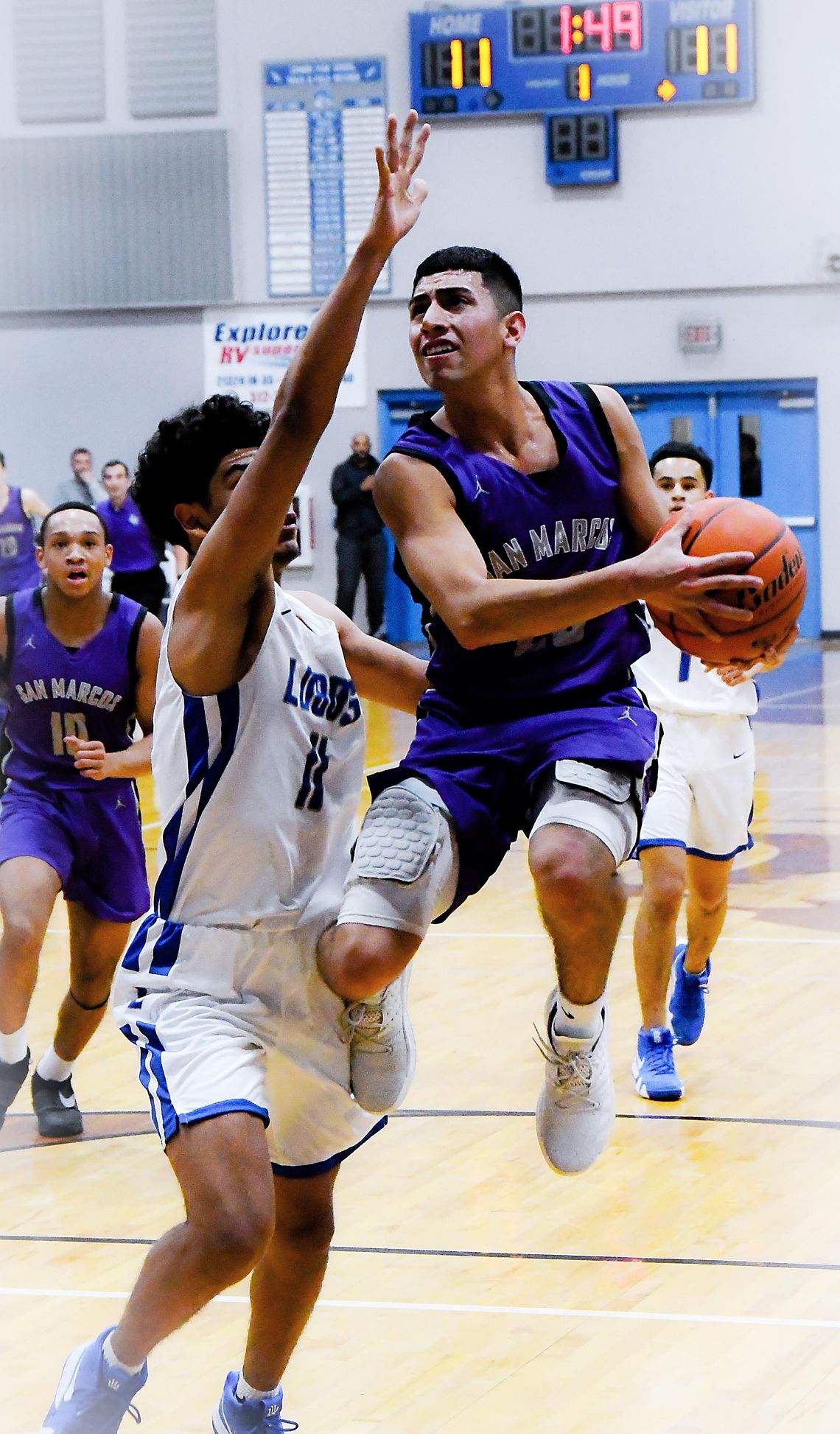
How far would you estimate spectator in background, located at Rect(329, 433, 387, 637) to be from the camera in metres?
17.2

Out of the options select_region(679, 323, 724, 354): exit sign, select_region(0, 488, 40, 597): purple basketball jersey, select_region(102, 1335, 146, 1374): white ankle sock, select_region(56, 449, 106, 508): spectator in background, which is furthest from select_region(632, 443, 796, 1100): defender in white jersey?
select_region(679, 323, 724, 354): exit sign

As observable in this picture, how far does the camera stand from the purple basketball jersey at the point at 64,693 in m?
4.77

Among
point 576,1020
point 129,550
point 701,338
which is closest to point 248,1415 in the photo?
point 576,1020

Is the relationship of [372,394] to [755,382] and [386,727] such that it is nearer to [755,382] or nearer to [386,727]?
[755,382]

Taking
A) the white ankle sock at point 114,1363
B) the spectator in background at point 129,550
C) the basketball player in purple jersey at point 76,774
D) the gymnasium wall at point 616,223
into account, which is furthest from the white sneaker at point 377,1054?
the gymnasium wall at point 616,223

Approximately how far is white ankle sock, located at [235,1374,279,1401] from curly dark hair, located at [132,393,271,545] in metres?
1.43

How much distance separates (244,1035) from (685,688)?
9.68ft

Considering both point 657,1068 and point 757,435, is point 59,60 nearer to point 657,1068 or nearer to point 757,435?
point 757,435

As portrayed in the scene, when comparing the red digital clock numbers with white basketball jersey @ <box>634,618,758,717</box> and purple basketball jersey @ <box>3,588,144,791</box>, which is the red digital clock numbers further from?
purple basketball jersey @ <box>3,588,144,791</box>

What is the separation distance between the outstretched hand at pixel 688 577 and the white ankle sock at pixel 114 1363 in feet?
4.35

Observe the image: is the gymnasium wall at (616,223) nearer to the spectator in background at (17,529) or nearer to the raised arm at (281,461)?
Answer: the spectator in background at (17,529)

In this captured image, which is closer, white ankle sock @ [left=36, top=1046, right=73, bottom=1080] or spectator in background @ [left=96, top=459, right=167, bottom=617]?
white ankle sock @ [left=36, top=1046, right=73, bottom=1080]

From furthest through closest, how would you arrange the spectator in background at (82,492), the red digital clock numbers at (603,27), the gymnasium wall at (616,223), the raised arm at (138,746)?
the gymnasium wall at (616,223)
the red digital clock numbers at (603,27)
the spectator in background at (82,492)
the raised arm at (138,746)

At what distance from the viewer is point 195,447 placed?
2.68 metres
